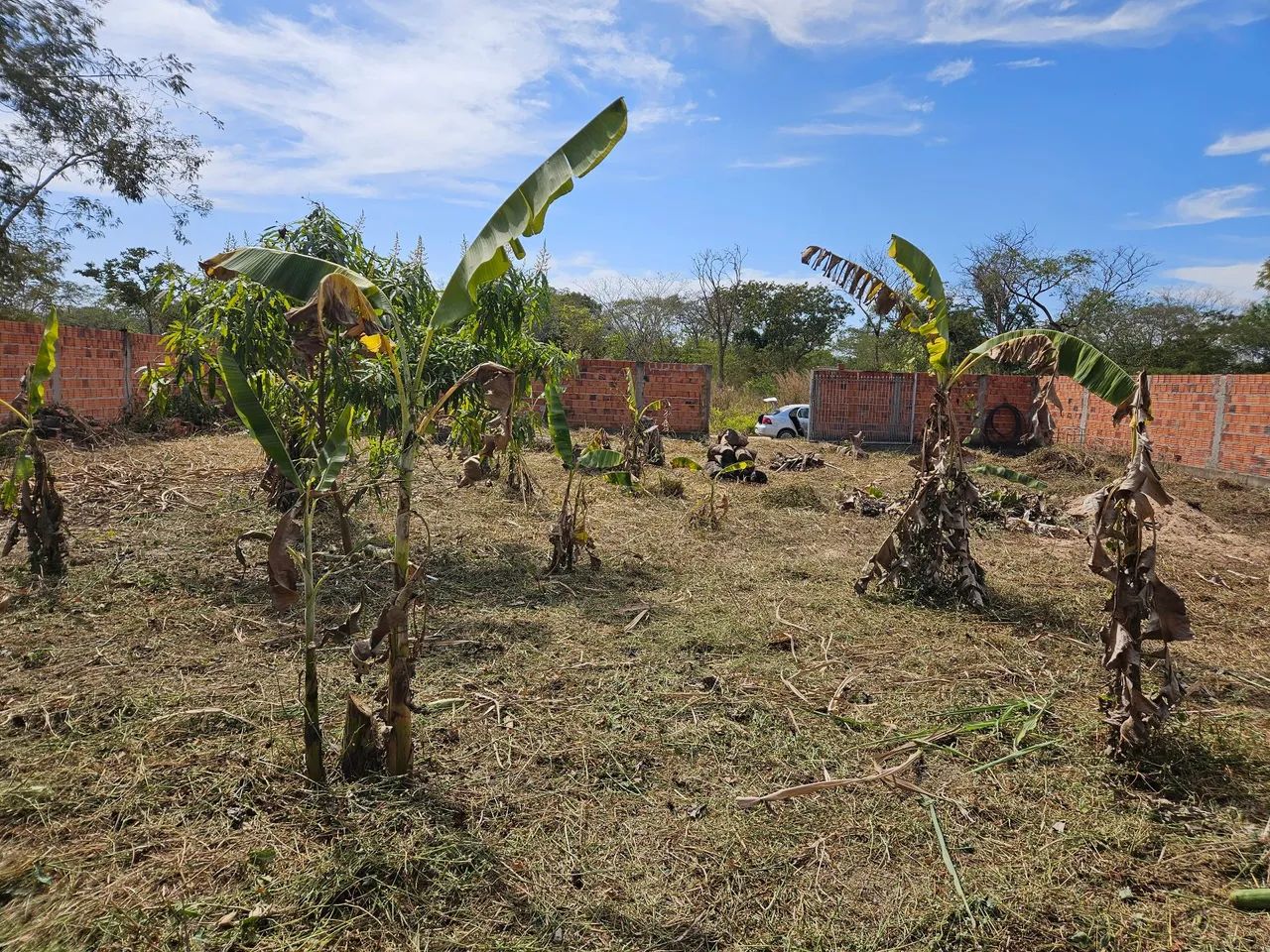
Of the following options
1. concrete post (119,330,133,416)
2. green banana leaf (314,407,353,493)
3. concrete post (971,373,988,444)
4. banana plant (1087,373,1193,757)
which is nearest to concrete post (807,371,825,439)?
concrete post (971,373,988,444)

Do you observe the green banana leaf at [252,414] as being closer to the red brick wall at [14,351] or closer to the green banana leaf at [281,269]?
the green banana leaf at [281,269]

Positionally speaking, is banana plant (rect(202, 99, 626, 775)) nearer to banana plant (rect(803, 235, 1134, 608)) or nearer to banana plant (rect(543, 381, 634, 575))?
banana plant (rect(543, 381, 634, 575))

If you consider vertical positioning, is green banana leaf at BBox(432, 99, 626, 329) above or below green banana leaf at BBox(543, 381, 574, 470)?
above

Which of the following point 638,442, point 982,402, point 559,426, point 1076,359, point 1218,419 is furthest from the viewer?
point 982,402

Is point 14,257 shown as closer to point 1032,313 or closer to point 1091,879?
point 1091,879

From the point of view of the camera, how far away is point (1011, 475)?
1383cm

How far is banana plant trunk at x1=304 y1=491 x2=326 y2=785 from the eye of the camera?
2.95 meters

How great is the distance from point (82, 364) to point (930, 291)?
46.9 ft

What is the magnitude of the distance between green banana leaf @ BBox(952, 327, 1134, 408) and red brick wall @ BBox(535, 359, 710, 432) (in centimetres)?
1334

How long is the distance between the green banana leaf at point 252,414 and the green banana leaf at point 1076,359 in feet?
14.5

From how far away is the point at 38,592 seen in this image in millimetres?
5254

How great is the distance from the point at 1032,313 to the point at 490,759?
1246 inches

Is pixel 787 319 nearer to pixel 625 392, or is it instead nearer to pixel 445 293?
pixel 625 392

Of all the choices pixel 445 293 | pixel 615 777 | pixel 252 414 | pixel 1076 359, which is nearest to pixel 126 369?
pixel 252 414
